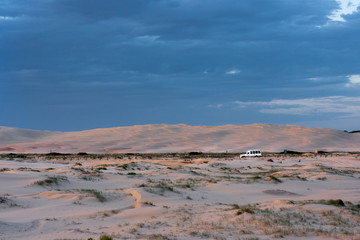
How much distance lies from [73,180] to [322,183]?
12404 mm

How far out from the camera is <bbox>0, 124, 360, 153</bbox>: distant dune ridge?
69875 millimetres

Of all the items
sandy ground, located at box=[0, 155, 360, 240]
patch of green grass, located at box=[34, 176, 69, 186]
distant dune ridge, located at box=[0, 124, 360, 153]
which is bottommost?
sandy ground, located at box=[0, 155, 360, 240]

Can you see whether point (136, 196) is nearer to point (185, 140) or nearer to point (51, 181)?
point (51, 181)

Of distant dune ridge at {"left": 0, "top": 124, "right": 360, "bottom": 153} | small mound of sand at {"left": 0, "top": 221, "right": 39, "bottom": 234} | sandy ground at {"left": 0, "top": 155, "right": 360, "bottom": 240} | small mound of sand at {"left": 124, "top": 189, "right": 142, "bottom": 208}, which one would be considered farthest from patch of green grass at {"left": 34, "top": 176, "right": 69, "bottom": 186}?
distant dune ridge at {"left": 0, "top": 124, "right": 360, "bottom": 153}

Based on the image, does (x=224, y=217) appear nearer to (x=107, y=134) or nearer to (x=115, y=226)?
(x=115, y=226)

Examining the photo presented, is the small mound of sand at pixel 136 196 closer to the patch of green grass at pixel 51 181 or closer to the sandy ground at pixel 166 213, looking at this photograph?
the sandy ground at pixel 166 213

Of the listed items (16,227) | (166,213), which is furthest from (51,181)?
(16,227)

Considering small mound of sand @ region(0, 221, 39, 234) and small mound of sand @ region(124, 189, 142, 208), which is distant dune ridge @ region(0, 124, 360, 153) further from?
small mound of sand @ region(0, 221, 39, 234)

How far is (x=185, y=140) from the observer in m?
82.5

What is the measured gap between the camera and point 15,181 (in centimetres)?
1620

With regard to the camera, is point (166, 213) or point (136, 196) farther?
point (136, 196)

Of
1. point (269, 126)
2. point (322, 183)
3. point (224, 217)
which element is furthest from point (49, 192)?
point (269, 126)

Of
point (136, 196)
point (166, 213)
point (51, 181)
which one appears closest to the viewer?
point (166, 213)

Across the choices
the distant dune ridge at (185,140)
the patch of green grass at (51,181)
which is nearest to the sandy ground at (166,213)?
the patch of green grass at (51,181)
